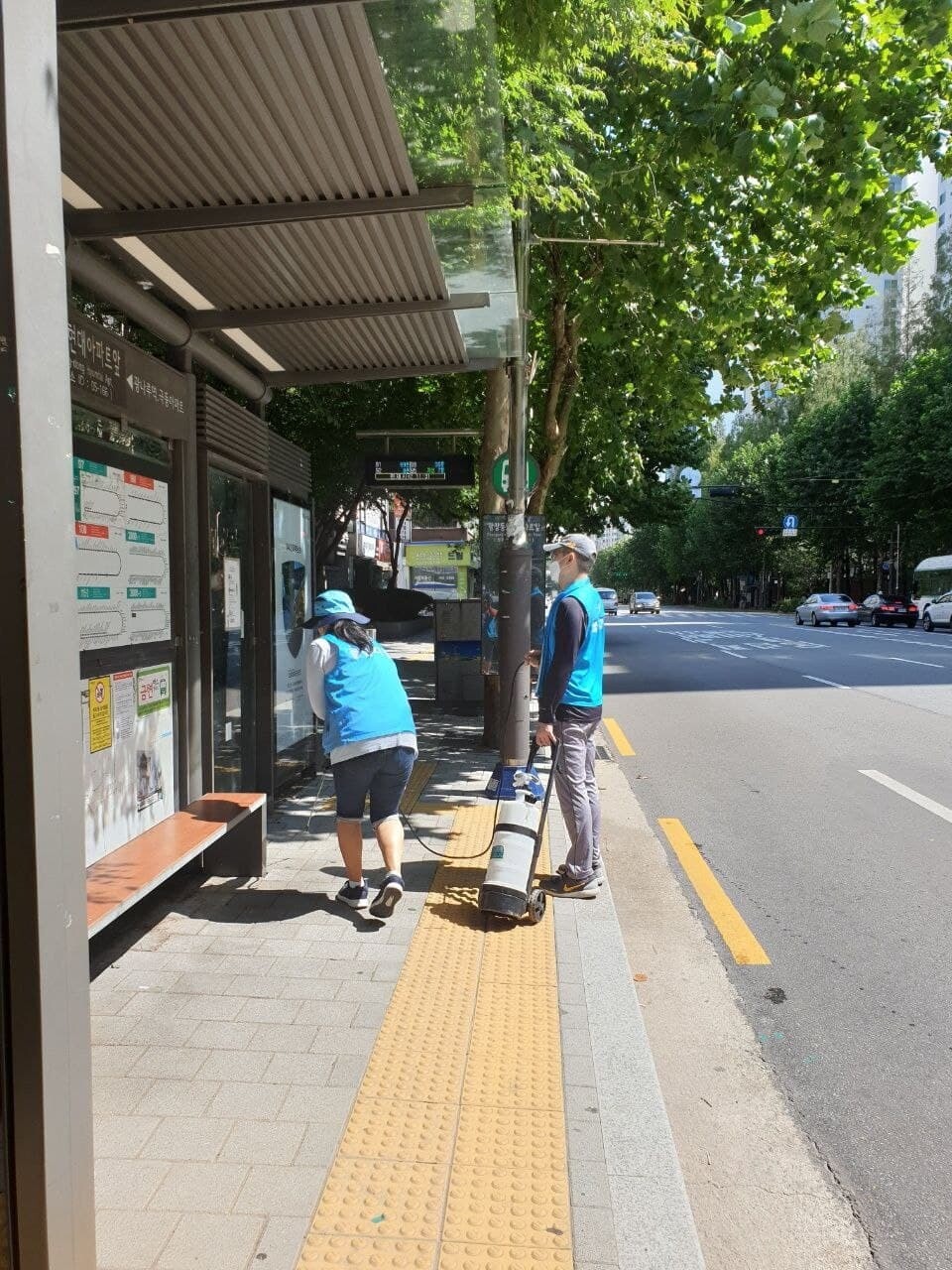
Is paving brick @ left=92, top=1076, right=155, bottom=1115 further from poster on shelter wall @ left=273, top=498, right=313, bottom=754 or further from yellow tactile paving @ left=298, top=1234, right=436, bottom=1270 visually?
poster on shelter wall @ left=273, top=498, right=313, bottom=754

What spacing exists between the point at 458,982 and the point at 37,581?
3.00 m

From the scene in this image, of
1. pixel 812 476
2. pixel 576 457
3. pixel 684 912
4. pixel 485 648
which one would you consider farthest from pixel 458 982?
pixel 812 476

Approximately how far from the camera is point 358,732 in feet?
15.8

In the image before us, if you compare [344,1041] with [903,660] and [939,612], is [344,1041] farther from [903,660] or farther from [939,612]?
[939,612]

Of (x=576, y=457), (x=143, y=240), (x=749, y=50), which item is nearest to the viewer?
(x=143, y=240)

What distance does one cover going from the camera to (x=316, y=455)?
13.9 meters

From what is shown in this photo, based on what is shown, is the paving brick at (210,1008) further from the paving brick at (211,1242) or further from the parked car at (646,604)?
the parked car at (646,604)

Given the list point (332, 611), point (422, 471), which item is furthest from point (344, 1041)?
point (422, 471)

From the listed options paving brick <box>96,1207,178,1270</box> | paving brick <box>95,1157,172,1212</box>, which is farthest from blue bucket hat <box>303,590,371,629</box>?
paving brick <box>96,1207,178,1270</box>

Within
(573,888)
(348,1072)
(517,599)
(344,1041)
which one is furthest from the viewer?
(517,599)

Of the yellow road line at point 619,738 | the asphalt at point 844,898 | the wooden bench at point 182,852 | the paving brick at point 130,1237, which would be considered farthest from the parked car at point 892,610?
the paving brick at point 130,1237

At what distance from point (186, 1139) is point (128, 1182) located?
0.24 meters

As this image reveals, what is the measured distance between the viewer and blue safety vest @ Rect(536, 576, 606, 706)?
17.0 ft

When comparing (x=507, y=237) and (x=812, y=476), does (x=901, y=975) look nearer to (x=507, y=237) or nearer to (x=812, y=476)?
(x=507, y=237)
